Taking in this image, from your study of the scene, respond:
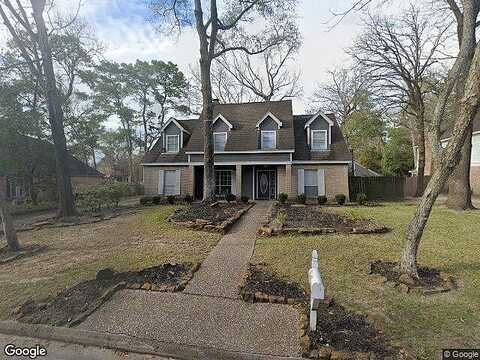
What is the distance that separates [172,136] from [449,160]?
19.0 metres

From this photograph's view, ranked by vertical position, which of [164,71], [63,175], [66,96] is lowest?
[63,175]

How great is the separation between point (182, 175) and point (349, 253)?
15.2 metres

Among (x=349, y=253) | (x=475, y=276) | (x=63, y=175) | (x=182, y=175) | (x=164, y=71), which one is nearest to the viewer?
(x=475, y=276)

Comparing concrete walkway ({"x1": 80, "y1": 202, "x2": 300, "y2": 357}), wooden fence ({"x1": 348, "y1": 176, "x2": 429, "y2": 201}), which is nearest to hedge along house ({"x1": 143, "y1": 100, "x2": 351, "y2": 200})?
wooden fence ({"x1": 348, "y1": 176, "x2": 429, "y2": 201})

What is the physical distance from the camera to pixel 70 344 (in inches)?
147

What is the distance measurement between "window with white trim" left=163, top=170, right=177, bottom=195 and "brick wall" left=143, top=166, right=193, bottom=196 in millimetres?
367

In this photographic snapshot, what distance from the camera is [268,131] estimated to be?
19453 mm

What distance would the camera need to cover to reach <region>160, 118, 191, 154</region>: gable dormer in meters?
21.4

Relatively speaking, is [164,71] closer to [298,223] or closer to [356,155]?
[356,155]

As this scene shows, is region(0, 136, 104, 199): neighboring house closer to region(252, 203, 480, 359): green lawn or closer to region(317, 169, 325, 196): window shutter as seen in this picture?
region(252, 203, 480, 359): green lawn

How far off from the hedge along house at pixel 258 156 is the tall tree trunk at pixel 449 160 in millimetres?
13000

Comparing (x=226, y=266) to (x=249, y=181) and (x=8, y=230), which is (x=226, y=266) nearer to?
(x=8, y=230)

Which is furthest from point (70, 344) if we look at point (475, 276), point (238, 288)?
point (475, 276)

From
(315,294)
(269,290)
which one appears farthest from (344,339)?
(269,290)
